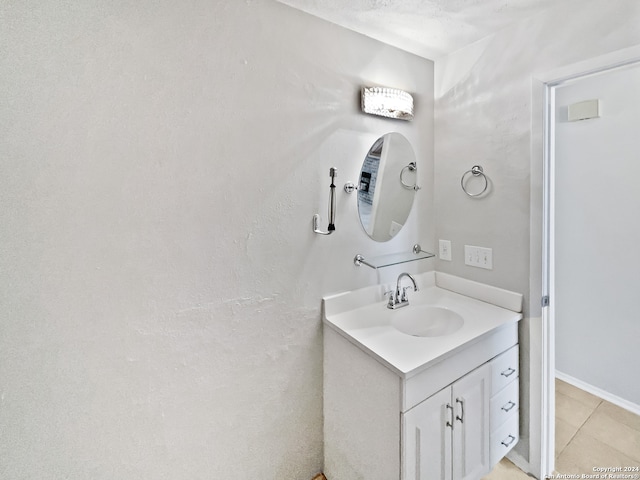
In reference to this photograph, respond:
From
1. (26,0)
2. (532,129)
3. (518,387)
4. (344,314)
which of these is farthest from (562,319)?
(26,0)

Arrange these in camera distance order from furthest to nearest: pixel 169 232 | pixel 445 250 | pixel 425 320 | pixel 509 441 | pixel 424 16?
1. pixel 445 250
2. pixel 425 320
3. pixel 509 441
4. pixel 424 16
5. pixel 169 232

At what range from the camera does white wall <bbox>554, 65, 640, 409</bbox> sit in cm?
192

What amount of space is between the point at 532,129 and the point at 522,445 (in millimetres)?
1620

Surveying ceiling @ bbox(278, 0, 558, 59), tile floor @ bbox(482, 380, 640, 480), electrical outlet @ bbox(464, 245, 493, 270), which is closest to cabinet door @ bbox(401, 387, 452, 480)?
tile floor @ bbox(482, 380, 640, 480)

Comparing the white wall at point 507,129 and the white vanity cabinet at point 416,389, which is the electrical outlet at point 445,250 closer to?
the white wall at point 507,129

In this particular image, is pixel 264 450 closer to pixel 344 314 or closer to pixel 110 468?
pixel 110 468

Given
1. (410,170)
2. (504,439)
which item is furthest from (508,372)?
(410,170)

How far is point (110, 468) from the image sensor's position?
43.0 inches

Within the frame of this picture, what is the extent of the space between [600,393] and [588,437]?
529 mm

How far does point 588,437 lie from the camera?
1.80 metres

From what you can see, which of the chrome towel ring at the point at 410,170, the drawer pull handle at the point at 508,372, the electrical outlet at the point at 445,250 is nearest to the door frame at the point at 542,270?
the drawer pull handle at the point at 508,372

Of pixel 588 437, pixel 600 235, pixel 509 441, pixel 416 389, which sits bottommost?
pixel 588 437

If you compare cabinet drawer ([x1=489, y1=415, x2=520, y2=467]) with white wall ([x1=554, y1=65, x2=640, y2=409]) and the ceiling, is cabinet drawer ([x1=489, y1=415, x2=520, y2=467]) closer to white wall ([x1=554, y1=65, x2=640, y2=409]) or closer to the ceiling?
white wall ([x1=554, y1=65, x2=640, y2=409])

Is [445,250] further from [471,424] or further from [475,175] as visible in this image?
[471,424]
